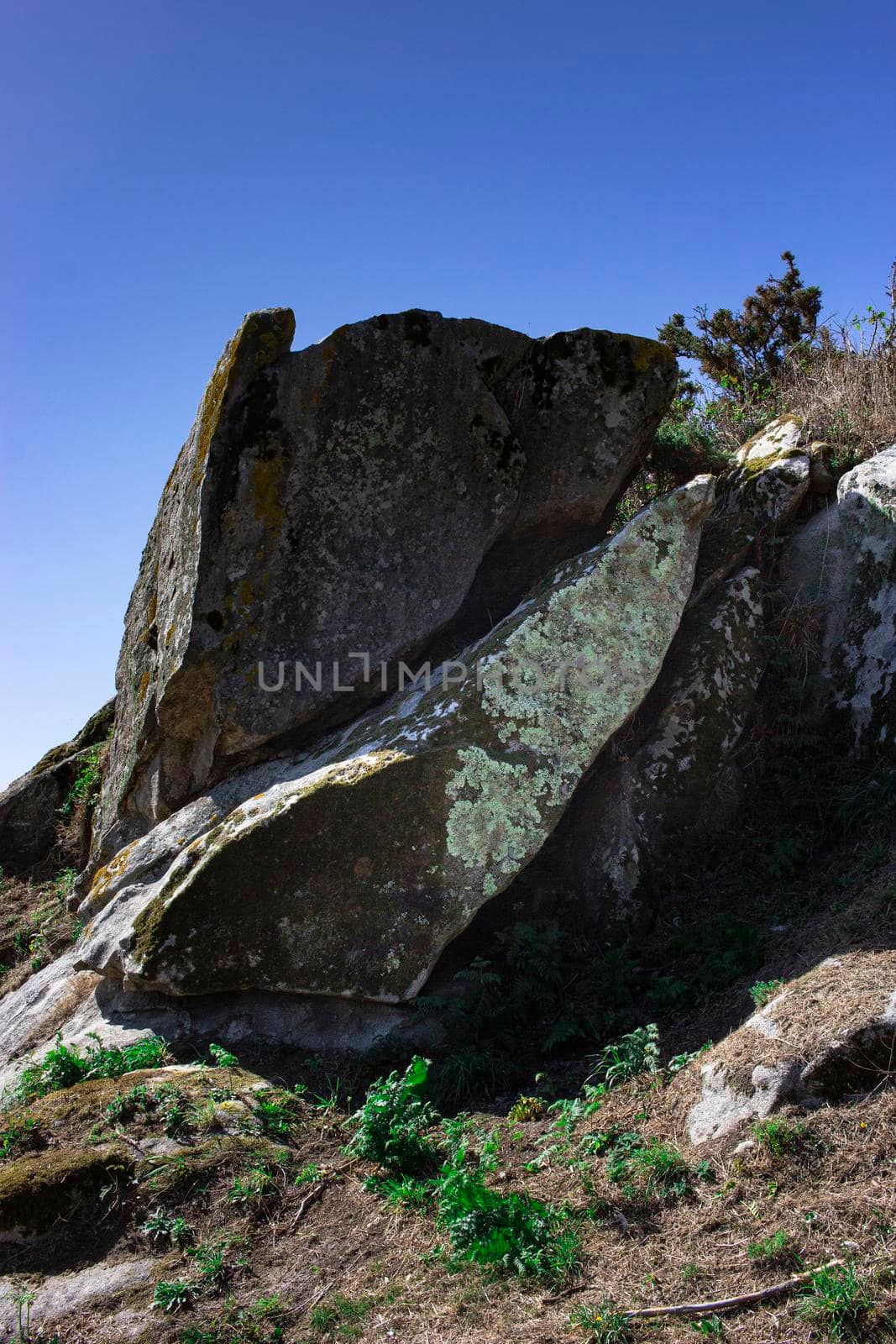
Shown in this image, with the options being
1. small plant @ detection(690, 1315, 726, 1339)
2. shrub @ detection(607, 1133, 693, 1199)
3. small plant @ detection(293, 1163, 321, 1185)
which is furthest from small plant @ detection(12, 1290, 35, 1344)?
small plant @ detection(690, 1315, 726, 1339)

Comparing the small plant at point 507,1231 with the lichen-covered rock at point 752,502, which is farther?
the lichen-covered rock at point 752,502

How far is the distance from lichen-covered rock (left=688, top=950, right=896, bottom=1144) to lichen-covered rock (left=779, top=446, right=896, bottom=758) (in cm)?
274

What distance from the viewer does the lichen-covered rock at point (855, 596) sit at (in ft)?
23.0

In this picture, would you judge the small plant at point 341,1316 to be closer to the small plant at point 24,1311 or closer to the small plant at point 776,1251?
the small plant at point 24,1311

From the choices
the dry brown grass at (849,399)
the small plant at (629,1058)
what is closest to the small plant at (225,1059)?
the small plant at (629,1058)

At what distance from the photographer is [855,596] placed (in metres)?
7.51

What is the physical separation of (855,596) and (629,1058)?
14.1ft

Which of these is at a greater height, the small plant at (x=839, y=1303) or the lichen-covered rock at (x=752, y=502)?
the lichen-covered rock at (x=752, y=502)

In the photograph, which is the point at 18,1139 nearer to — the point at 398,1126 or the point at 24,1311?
the point at 24,1311

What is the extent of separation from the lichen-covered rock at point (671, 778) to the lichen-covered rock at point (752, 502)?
0.38 metres

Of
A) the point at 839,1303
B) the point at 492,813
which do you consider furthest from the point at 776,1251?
the point at 492,813

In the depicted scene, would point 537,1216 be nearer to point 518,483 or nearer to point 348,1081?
point 348,1081

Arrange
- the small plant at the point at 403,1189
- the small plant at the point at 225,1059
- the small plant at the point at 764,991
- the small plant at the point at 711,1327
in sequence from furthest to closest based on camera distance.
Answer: the small plant at the point at 225,1059 → the small plant at the point at 764,991 → the small plant at the point at 403,1189 → the small plant at the point at 711,1327

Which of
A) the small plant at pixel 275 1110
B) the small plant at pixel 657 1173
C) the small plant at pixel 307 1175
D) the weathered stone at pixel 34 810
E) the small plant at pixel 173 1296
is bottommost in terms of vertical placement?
the small plant at pixel 657 1173
